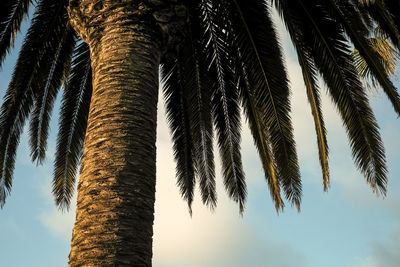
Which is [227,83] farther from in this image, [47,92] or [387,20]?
[47,92]

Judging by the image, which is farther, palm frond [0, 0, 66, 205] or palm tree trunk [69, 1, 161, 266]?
palm frond [0, 0, 66, 205]

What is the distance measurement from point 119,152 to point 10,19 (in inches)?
160

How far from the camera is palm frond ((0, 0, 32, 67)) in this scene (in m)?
5.93

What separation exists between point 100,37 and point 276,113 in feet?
8.26

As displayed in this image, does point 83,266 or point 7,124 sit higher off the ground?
point 7,124

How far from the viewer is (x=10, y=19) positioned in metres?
6.06

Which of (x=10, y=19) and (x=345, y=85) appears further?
(x=10, y=19)

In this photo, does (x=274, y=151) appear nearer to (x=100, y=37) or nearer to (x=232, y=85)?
(x=232, y=85)

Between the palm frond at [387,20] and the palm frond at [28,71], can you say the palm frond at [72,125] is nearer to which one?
the palm frond at [28,71]

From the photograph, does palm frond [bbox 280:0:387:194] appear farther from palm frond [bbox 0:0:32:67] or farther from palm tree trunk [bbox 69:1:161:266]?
palm frond [bbox 0:0:32:67]

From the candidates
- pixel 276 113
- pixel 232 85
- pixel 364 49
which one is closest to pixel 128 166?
pixel 276 113

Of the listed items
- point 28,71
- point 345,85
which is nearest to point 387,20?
point 345,85

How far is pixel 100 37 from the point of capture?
13.4 ft

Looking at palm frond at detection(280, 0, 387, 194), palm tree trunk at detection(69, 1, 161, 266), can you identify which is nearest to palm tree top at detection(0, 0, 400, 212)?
palm frond at detection(280, 0, 387, 194)
